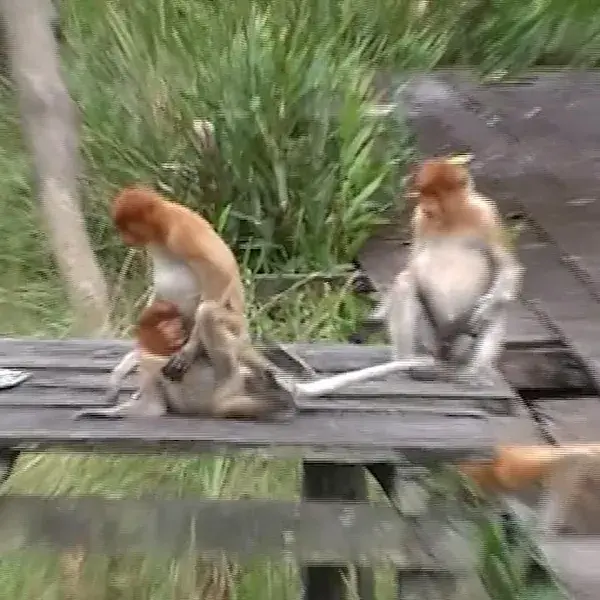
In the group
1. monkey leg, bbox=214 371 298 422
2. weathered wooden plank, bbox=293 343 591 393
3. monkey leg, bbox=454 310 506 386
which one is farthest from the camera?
weathered wooden plank, bbox=293 343 591 393

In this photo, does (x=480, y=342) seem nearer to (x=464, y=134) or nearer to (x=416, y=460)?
(x=416, y=460)

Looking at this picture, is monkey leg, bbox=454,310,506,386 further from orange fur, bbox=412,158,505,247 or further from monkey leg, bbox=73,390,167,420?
monkey leg, bbox=73,390,167,420

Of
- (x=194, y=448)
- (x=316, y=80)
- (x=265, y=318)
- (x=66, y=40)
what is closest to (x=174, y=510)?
(x=194, y=448)

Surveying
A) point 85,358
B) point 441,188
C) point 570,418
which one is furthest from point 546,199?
point 85,358

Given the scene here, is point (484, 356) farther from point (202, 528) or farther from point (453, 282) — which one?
point (202, 528)

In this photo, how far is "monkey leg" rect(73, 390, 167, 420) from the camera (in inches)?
78.8

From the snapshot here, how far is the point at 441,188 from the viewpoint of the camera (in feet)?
6.90

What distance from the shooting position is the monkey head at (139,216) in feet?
5.98

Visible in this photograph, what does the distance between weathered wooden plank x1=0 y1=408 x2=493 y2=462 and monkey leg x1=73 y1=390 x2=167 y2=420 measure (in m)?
0.02

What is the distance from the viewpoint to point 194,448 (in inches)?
75.8

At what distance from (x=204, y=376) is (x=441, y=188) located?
61 centimetres

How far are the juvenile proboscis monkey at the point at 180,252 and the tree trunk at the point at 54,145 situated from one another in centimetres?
168

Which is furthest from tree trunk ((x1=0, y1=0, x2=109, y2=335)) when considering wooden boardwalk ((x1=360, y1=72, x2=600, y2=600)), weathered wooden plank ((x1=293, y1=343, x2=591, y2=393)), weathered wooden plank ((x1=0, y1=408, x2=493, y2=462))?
weathered wooden plank ((x1=0, y1=408, x2=493, y2=462))

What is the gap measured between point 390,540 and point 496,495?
14.2 inches
